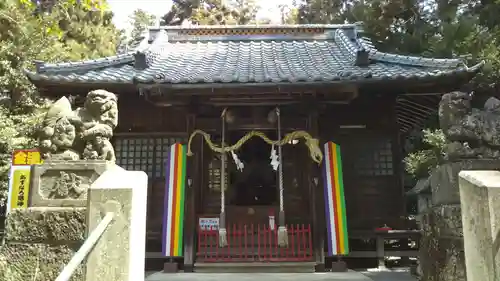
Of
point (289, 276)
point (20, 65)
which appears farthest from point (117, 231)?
point (20, 65)

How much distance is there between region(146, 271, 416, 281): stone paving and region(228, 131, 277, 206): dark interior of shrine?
370 cm

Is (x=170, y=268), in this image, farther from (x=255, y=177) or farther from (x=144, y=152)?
(x=255, y=177)

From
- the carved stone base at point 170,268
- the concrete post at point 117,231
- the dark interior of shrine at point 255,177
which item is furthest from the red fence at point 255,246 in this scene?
the concrete post at point 117,231

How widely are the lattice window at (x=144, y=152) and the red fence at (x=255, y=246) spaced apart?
1944 mm

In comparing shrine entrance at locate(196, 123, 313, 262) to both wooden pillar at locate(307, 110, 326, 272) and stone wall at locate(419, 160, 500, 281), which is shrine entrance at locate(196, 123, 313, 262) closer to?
wooden pillar at locate(307, 110, 326, 272)

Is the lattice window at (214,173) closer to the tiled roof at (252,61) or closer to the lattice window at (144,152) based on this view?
the lattice window at (144,152)

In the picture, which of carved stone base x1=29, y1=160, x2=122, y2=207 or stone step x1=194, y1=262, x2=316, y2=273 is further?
stone step x1=194, y1=262, x2=316, y2=273

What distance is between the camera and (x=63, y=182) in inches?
181

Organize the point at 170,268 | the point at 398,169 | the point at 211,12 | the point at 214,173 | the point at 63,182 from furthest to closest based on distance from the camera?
1. the point at 211,12
2. the point at 214,173
3. the point at 398,169
4. the point at 170,268
5. the point at 63,182

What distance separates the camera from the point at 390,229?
8922mm

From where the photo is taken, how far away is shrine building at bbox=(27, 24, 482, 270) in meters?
8.49

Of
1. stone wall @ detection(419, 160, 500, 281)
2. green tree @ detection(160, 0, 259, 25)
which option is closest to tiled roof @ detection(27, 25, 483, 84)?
stone wall @ detection(419, 160, 500, 281)

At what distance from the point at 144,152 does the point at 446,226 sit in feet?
22.5

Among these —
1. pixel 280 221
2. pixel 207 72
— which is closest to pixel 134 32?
pixel 207 72
